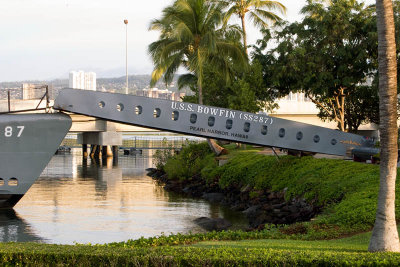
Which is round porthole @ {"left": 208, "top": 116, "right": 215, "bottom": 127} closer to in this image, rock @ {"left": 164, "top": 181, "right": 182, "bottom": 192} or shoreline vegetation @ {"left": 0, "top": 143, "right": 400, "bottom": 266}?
shoreline vegetation @ {"left": 0, "top": 143, "right": 400, "bottom": 266}

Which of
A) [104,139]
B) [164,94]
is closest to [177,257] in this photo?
[164,94]

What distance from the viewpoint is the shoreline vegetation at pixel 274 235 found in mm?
13258

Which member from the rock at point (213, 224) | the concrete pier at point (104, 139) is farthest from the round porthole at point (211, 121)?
the concrete pier at point (104, 139)

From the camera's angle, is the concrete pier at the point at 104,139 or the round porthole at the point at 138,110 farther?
the concrete pier at the point at 104,139

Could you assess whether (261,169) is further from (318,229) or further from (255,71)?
(318,229)

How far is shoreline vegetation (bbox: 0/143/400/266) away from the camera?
13.3 metres

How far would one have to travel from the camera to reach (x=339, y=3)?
156 feet

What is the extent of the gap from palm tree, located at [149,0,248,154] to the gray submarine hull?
15942mm

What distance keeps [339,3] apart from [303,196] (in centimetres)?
2222

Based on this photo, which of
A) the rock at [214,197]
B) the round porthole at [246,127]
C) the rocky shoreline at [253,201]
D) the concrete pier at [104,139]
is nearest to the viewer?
the rocky shoreline at [253,201]

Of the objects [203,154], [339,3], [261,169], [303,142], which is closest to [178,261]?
[303,142]

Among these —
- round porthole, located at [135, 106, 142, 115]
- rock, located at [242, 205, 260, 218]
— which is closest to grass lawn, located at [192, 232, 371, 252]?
rock, located at [242, 205, 260, 218]

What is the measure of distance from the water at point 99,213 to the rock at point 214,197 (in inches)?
41.0

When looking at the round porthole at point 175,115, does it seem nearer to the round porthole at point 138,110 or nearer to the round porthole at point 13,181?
the round porthole at point 138,110
